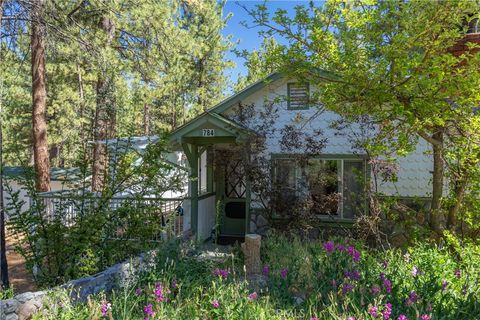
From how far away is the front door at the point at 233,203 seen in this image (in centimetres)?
961

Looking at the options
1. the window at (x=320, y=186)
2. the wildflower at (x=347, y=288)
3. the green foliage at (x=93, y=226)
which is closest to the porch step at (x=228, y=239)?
the window at (x=320, y=186)

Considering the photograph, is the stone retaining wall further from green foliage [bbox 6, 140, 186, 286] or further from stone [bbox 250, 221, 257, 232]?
stone [bbox 250, 221, 257, 232]

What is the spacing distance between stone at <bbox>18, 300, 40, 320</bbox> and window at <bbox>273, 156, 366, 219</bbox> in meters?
5.26

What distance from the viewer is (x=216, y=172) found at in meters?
9.79

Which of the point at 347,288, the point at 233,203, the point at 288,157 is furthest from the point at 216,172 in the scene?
the point at 347,288

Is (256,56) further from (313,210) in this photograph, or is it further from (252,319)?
(252,319)

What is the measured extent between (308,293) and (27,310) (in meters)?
3.06

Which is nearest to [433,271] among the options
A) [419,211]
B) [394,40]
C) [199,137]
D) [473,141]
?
[473,141]

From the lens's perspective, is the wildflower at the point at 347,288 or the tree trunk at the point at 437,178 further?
the tree trunk at the point at 437,178

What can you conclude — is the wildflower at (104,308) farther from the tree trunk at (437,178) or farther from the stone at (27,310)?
the tree trunk at (437,178)

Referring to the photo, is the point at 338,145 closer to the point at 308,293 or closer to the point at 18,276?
the point at 308,293

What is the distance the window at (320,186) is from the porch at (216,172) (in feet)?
2.91

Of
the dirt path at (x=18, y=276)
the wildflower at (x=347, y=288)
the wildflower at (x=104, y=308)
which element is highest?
the wildflower at (x=347, y=288)

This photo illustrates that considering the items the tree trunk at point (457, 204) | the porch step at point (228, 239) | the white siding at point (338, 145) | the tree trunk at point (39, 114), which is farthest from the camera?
the tree trunk at point (39, 114)
